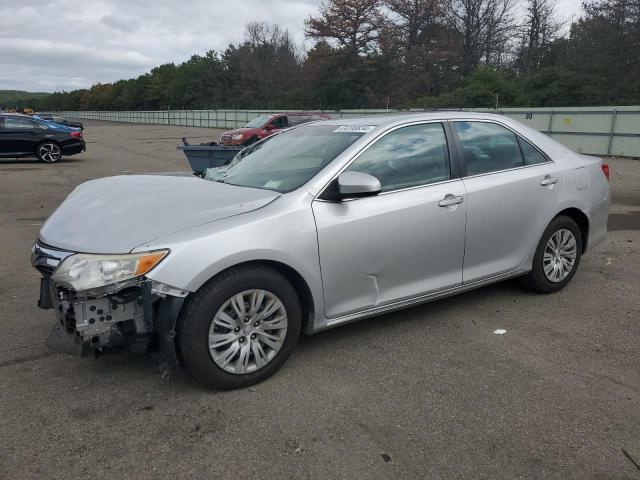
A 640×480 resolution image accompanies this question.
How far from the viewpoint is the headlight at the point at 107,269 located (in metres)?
2.84

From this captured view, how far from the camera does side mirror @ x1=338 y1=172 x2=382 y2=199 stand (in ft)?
11.0

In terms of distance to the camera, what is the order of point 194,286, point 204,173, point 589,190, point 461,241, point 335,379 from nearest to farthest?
point 194,286 < point 335,379 < point 461,241 < point 204,173 < point 589,190

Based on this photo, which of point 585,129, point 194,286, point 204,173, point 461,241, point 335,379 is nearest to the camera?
point 194,286

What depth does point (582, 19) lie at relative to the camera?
3619cm

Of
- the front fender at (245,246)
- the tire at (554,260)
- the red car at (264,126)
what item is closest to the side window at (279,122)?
the red car at (264,126)

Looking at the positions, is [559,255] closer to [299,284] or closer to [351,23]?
[299,284]

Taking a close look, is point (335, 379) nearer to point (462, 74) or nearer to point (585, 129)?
point (585, 129)

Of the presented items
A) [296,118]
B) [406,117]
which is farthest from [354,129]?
[296,118]

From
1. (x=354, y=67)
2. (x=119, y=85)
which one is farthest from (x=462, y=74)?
(x=119, y=85)

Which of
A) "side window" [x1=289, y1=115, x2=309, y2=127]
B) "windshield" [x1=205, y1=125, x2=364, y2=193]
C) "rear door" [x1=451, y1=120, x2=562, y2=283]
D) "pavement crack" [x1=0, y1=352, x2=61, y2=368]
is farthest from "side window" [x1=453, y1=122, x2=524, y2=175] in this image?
"side window" [x1=289, y1=115, x2=309, y2=127]

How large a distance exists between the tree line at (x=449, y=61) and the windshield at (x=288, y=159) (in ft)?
90.3

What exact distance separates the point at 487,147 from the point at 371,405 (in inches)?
93.4

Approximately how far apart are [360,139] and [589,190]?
2.45m

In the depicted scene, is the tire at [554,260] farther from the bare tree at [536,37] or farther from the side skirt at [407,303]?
the bare tree at [536,37]
